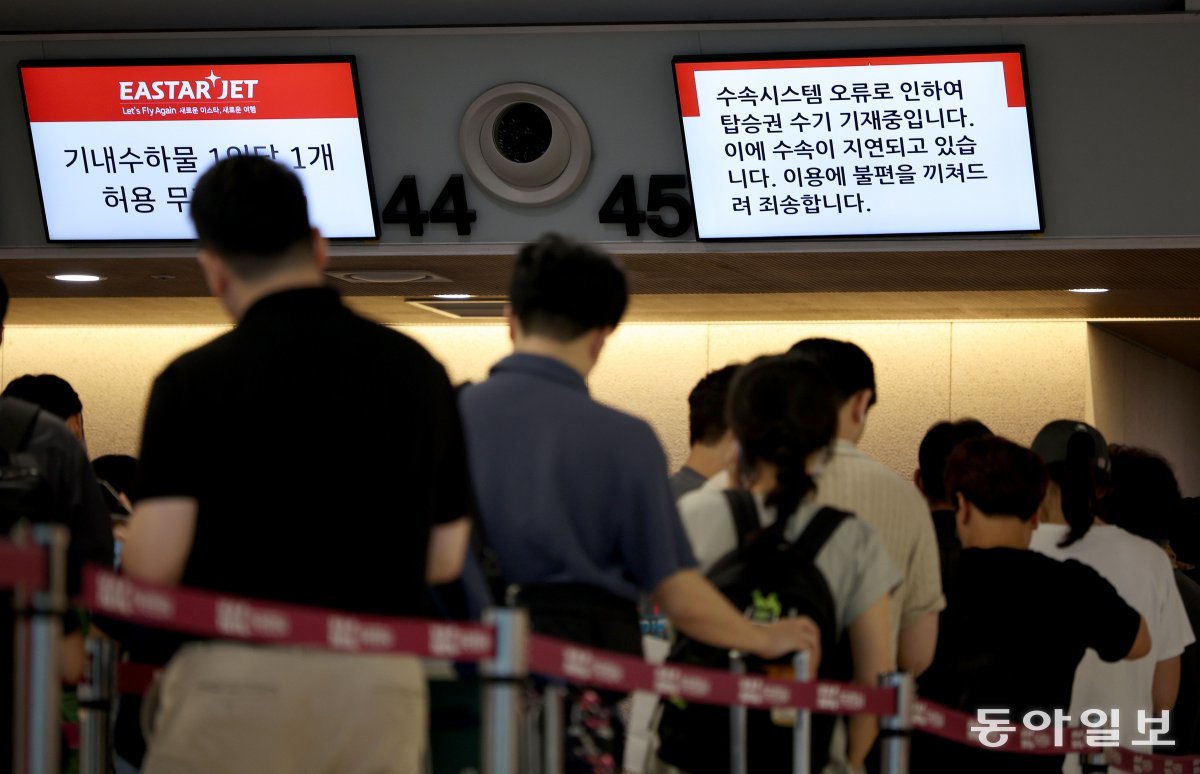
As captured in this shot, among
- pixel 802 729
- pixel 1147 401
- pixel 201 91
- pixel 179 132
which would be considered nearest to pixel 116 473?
pixel 179 132

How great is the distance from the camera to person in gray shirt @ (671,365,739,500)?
149 inches

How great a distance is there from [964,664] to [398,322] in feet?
17.6

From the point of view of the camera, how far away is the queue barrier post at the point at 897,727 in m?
2.74

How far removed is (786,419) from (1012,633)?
868mm

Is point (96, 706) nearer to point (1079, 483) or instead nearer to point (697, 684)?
point (697, 684)

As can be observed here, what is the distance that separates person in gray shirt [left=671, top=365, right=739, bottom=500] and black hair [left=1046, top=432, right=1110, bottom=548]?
829 millimetres

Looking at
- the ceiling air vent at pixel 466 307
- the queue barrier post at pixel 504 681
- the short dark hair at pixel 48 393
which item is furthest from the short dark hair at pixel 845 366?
the ceiling air vent at pixel 466 307

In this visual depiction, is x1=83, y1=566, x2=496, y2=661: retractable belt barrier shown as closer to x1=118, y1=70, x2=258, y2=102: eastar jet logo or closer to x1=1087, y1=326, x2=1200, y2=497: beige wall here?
x1=118, y1=70, x2=258, y2=102: eastar jet logo

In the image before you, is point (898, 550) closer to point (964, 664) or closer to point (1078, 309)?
point (964, 664)

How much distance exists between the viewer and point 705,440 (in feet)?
12.6

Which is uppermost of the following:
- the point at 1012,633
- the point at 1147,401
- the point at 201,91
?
the point at 201,91

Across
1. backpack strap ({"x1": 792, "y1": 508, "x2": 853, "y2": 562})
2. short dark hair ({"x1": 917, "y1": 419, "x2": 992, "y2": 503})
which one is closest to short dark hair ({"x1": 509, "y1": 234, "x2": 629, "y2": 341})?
backpack strap ({"x1": 792, "y1": 508, "x2": 853, "y2": 562})

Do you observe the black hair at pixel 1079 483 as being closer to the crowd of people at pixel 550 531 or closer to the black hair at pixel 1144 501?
the crowd of people at pixel 550 531

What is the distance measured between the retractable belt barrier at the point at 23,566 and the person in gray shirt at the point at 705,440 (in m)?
2.10
